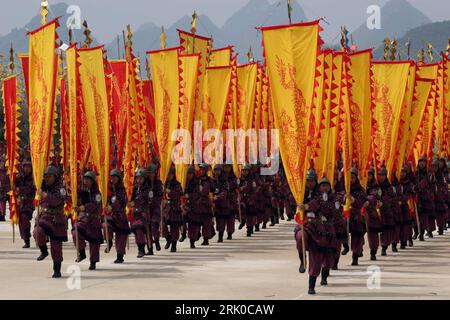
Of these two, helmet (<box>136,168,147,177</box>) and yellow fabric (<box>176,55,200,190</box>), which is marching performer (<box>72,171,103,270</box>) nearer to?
helmet (<box>136,168,147,177</box>)

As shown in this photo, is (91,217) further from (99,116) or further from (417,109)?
(417,109)

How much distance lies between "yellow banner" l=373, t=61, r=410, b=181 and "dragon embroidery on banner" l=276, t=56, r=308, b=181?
225 inches

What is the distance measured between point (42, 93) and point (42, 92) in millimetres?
19

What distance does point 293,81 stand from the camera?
43.3 ft

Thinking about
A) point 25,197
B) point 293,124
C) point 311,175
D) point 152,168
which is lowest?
point 25,197

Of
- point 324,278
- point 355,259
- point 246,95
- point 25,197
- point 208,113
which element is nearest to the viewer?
point 324,278

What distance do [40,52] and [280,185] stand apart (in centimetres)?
1281

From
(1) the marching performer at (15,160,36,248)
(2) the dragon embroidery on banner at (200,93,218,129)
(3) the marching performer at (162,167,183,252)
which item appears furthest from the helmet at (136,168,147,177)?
(2) the dragon embroidery on banner at (200,93,218,129)

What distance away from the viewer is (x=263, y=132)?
25.3 metres

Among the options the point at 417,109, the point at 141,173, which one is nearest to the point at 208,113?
the point at 417,109

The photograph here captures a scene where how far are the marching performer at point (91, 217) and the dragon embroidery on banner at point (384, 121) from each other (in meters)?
6.00

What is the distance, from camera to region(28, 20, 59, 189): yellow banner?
1545cm

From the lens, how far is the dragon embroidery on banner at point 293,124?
43.1 feet

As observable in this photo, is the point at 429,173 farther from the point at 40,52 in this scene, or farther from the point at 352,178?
the point at 40,52
